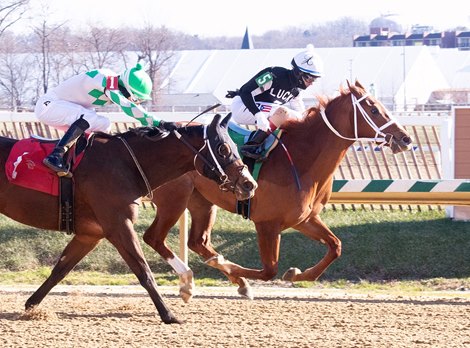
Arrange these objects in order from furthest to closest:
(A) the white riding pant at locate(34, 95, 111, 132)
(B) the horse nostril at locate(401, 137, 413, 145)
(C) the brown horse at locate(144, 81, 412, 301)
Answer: (B) the horse nostril at locate(401, 137, 413, 145)
(C) the brown horse at locate(144, 81, 412, 301)
(A) the white riding pant at locate(34, 95, 111, 132)

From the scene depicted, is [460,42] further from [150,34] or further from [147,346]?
[147,346]

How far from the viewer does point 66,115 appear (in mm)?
8258

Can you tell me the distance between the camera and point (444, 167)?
13.8 metres

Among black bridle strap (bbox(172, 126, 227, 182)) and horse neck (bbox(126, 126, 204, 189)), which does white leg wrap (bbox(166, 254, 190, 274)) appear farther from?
black bridle strap (bbox(172, 126, 227, 182))

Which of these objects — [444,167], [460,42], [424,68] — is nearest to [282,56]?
[424,68]

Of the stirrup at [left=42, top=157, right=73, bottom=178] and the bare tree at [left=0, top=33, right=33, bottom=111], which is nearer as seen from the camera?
the stirrup at [left=42, top=157, right=73, bottom=178]

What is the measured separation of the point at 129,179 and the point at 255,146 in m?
1.55

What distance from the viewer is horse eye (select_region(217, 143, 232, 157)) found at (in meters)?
7.61

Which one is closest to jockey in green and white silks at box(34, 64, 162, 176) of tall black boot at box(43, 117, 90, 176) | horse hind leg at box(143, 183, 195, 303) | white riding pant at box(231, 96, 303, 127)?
tall black boot at box(43, 117, 90, 176)

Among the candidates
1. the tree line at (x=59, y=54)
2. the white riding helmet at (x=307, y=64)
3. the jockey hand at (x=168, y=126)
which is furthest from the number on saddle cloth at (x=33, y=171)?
the tree line at (x=59, y=54)

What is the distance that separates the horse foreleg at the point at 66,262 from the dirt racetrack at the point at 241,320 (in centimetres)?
17

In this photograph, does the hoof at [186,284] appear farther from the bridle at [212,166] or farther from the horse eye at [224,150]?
the horse eye at [224,150]

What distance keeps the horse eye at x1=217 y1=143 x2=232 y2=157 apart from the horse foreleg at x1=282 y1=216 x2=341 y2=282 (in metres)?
1.96

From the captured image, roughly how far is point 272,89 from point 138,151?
1905 millimetres
